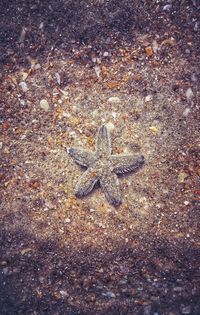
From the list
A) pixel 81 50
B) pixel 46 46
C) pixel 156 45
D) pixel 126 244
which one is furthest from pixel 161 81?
pixel 126 244

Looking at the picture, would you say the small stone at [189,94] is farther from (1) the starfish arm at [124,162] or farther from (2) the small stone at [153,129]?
(1) the starfish arm at [124,162]

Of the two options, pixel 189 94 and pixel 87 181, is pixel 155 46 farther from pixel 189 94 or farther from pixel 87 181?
pixel 87 181

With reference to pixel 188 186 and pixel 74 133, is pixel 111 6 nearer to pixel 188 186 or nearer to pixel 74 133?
pixel 74 133

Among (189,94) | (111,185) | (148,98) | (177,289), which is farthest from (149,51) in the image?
(177,289)

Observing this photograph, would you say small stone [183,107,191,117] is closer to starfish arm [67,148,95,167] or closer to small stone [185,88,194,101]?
small stone [185,88,194,101]

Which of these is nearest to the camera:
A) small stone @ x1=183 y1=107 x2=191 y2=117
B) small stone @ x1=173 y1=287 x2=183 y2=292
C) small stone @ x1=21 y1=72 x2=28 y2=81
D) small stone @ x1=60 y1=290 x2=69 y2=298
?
small stone @ x1=173 y1=287 x2=183 y2=292

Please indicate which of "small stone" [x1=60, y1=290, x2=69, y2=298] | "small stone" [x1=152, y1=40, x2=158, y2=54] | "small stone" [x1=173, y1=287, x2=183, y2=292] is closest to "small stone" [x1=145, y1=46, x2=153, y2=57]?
"small stone" [x1=152, y1=40, x2=158, y2=54]

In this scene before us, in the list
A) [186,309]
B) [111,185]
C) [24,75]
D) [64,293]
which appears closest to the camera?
[186,309]
